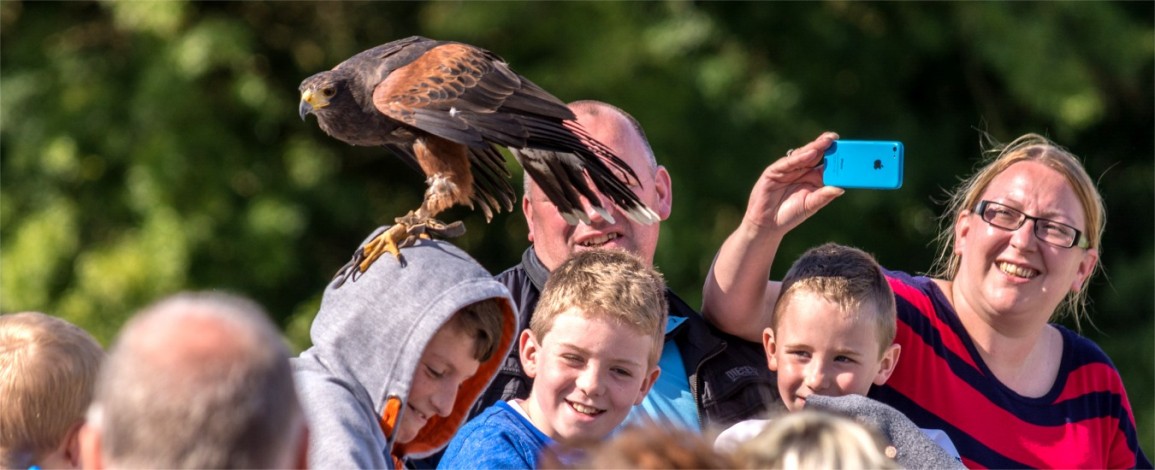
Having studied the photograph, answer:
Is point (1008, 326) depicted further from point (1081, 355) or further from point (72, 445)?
point (72, 445)

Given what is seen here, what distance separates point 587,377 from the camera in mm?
2678

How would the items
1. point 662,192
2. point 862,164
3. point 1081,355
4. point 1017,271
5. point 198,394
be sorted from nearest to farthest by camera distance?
point 198,394, point 862,164, point 1017,271, point 1081,355, point 662,192

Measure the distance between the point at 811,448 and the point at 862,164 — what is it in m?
1.39

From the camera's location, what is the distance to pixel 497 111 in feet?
9.82

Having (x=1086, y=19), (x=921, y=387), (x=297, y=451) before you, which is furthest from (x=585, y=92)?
(x=297, y=451)

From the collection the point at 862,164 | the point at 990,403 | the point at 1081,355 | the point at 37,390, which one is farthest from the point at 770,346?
the point at 37,390

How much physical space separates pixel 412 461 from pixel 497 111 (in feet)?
2.87

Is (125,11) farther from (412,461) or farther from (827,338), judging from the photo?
(827,338)

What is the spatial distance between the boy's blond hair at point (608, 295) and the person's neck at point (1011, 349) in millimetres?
973

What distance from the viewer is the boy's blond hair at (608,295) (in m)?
2.71

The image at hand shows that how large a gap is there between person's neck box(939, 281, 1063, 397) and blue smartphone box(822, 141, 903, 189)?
0.65 m

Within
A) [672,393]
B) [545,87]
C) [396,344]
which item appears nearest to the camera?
[396,344]

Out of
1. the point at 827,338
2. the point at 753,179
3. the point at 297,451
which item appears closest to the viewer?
the point at 297,451

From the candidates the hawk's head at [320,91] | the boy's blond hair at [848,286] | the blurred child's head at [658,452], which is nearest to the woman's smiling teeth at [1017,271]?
the boy's blond hair at [848,286]
